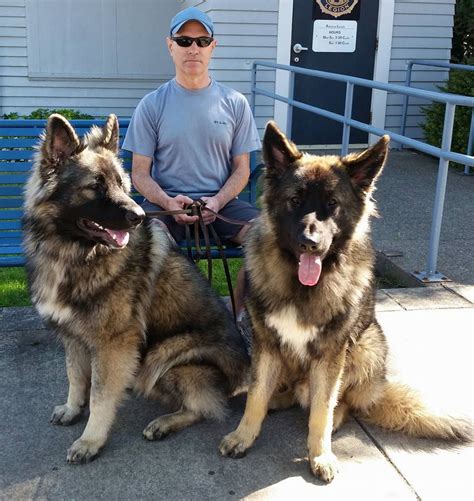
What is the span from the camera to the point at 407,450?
2773mm

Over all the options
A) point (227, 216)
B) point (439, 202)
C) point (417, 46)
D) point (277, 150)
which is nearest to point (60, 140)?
point (277, 150)

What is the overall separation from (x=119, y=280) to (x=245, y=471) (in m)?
1.05

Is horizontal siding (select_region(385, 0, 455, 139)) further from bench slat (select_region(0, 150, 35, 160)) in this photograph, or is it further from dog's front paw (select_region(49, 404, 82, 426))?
dog's front paw (select_region(49, 404, 82, 426))

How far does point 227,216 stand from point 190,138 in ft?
1.90

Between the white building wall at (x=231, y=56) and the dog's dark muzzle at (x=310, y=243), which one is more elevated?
the white building wall at (x=231, y=56)

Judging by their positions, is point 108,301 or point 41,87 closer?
point 108,301

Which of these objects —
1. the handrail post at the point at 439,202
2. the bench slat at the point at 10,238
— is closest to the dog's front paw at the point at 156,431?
the bench slat at the point at 10,238

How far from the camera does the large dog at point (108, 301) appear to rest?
105 inches

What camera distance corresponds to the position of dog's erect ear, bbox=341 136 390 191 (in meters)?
2.54

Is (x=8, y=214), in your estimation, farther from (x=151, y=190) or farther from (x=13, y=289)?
(x=151, y=190)

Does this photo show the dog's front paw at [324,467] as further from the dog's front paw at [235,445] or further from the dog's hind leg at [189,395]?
the dog's hind leg at [189,395]

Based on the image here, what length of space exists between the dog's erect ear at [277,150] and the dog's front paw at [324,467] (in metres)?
1.29

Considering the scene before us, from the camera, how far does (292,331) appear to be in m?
2.61

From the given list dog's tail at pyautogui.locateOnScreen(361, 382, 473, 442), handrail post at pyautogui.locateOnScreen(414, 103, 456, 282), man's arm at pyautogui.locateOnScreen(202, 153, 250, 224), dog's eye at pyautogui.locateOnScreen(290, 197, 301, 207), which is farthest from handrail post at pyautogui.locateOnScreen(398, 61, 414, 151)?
→ dog's eye at pyautogui.locateOnScreen(290, 197, 301, 207)
